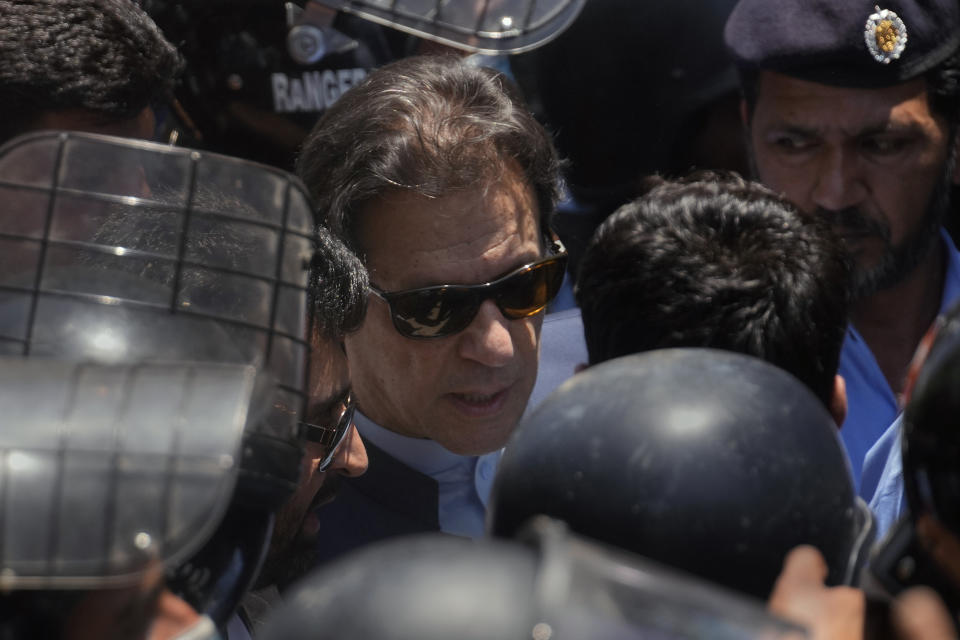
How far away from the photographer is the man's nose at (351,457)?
8.94ft

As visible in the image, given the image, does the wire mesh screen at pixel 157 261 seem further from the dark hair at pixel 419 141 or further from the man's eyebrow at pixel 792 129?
the man's eyebrow at pixel 792 129

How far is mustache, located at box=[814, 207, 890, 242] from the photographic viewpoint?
11.2ft

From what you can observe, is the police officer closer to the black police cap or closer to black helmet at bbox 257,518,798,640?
the black police cap

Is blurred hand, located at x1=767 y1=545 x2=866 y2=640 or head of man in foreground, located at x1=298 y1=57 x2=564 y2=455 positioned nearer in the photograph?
blurred hand, located at x1=767 y1=545 x2=866 y2=640

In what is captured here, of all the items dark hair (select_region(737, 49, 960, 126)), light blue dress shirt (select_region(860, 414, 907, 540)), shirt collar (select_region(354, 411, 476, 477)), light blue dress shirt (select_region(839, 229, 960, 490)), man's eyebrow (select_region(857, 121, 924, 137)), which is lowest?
shirt collar (select_region(354, 411, 476, 477))

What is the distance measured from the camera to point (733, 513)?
1.65 metres

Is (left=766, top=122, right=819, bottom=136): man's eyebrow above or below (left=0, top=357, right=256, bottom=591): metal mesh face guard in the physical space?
below

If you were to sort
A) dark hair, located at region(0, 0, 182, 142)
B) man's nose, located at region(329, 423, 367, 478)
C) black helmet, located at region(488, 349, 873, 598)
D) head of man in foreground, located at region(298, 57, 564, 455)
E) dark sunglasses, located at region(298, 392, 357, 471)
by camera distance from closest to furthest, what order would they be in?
black helmet, located at region(488, 349, 873, 598) → dark sunglasses, located at region(298, 392, 357, 471) → man's nose, located at region(329, 423, 367, 478) → head of man in foreground, located at region(298, 57, 564, 455) → dark hair, located at region(0, 0, 182, 142)

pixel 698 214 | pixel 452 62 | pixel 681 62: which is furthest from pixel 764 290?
pixel 681 62

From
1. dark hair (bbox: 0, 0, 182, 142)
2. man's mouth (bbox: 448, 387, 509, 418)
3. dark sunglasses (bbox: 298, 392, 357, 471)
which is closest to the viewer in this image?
dark sunglasses (bbox: 298, 392, 357, 471)

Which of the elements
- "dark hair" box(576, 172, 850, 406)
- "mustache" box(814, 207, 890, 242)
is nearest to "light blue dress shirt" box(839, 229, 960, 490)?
"mustache" box(814, 207, 890, 242)

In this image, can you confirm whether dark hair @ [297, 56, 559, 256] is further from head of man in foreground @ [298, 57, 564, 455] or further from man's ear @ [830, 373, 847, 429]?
man's ear @ [830, 373, 847, 429]

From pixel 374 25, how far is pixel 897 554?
2.77 m

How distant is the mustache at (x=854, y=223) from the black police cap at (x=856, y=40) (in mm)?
331
